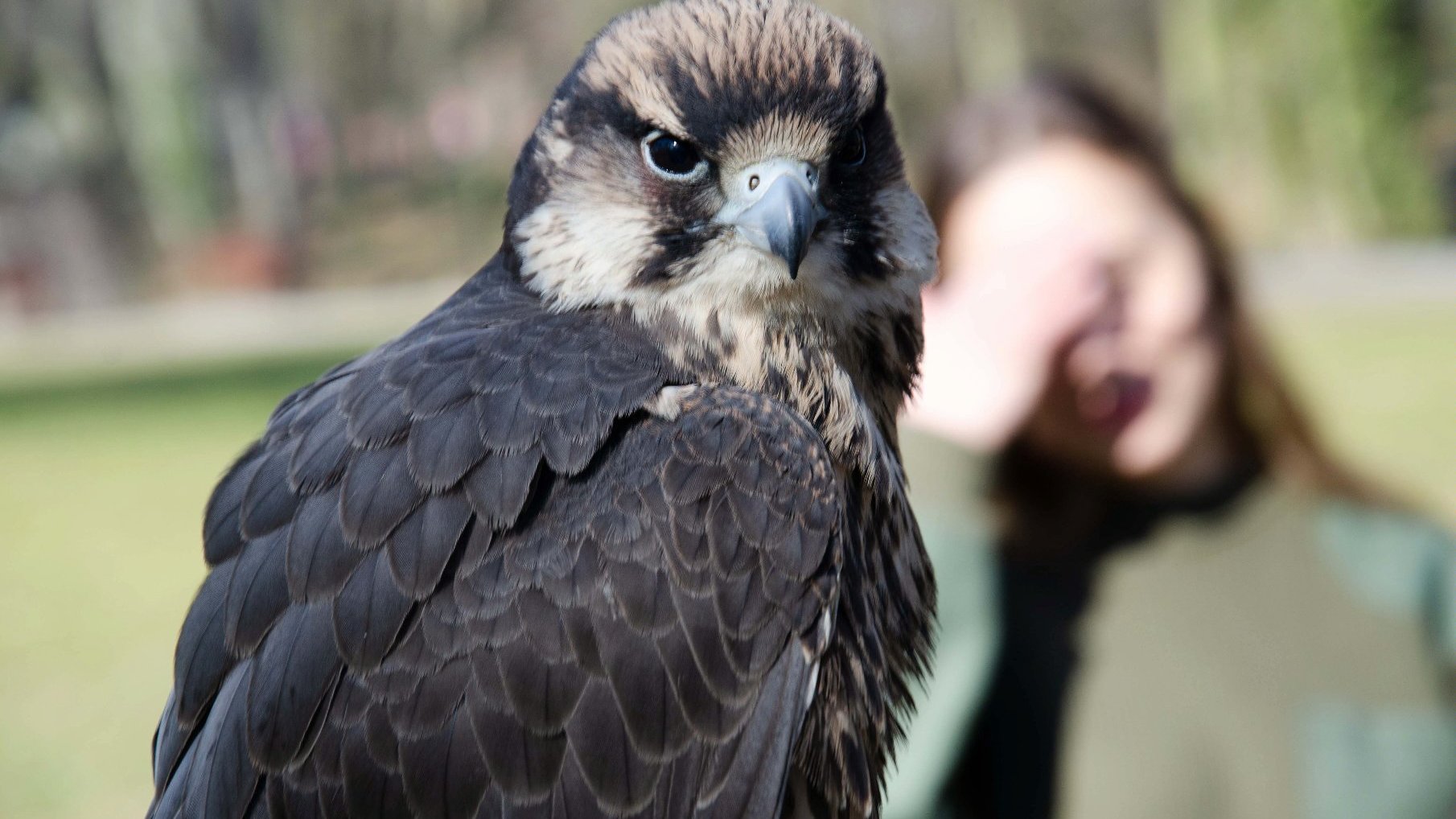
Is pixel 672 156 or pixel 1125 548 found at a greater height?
pixel 672 156

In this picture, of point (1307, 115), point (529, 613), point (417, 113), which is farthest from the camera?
point (417, 113)

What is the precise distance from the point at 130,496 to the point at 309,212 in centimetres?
1635

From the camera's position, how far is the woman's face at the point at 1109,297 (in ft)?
9.20

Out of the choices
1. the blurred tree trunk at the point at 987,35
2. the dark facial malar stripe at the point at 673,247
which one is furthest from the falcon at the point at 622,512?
the blurred tree trunk at the point at 987,35

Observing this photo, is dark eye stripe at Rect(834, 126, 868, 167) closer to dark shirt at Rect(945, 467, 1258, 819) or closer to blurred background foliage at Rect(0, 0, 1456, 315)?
dark shirt at Rect(945, 467, 1258, 819)

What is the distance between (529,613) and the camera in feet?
5.11

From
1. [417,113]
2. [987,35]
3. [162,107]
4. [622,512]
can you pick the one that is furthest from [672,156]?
[417,113]

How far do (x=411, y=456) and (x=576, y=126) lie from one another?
56 cm

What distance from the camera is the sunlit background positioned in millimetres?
7062

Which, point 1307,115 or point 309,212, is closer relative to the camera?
point 1307,115

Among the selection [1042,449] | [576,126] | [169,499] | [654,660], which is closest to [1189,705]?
[1042,449]

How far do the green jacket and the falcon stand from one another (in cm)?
80

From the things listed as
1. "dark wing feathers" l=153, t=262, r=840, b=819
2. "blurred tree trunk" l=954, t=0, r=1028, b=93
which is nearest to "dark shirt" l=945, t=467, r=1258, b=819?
"dark wing feathers" l=153, t=262, r=840, b=819

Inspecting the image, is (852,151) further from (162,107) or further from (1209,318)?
(162,107)
